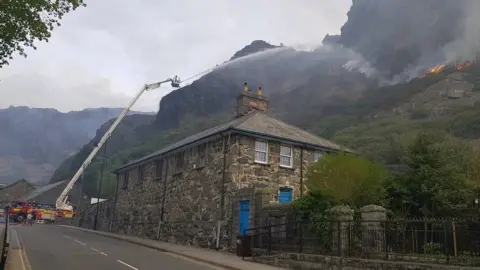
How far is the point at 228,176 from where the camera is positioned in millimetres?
23594

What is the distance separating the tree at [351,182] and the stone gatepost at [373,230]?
3264 mm

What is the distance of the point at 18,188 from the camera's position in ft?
298

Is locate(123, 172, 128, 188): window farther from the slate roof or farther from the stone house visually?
the slate roof

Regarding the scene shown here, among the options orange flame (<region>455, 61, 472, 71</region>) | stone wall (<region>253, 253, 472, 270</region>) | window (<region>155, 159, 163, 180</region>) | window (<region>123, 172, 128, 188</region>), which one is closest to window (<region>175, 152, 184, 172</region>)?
window (<region>155, 159, 163, 180</region>)

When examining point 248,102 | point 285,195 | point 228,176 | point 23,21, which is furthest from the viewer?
point 248,102

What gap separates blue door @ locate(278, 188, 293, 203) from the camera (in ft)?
83.1

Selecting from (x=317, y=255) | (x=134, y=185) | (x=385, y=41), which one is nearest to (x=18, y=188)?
(x=134, y=185)

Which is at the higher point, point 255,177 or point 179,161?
point 179,161

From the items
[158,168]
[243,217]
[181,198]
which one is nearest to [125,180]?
[158,168]

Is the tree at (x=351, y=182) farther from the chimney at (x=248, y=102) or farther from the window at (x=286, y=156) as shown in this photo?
the chimney at (x=248, y=102)

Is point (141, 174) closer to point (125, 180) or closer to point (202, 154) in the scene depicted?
point (125, 180)

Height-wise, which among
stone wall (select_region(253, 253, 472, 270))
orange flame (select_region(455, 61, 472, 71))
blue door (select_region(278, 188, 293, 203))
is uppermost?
orange flame (select_region(455, 61, 472, 71))

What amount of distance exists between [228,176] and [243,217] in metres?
2.82

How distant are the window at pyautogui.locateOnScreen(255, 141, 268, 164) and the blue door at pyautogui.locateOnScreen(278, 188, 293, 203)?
2.17 m
